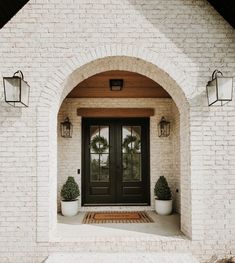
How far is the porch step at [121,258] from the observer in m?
4.34

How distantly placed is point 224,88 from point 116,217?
Answer: 12.6ft

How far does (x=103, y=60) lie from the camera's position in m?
4.94

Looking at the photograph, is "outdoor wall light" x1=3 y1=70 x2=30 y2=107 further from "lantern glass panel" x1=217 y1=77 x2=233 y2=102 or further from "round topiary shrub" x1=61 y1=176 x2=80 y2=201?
"round topiary shrub" x1=61 y1=176 x2=80 y2=201

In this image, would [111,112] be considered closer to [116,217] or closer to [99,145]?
[99,145]

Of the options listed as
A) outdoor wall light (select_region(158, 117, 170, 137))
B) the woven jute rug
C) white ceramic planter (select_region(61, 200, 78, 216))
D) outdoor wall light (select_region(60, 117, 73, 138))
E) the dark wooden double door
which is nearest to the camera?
→ the woven jute rug

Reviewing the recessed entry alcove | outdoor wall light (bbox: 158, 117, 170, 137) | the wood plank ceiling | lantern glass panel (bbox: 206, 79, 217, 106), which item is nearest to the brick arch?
lantern glass panel (bbox: 206, 79, 217, 106)

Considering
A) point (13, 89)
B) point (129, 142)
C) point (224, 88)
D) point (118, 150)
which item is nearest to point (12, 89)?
point (13, 89)

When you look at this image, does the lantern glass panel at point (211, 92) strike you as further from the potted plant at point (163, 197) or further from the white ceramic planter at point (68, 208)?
the white ceramic planter at point (68, 208)

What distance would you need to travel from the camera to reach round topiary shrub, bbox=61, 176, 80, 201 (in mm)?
7264

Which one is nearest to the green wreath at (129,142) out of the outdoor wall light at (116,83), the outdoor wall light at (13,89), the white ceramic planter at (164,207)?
the white ceramic planter at (164,207)

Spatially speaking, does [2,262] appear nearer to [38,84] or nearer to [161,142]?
[38,84]

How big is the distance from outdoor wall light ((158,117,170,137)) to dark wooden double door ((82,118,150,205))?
1.46 ft

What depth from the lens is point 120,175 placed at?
27.1 ft

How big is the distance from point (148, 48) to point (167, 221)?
11.7 feet
